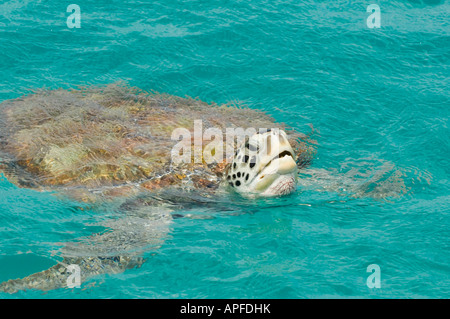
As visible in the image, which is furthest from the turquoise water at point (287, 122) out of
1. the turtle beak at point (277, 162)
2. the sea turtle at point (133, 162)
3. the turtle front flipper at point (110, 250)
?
the turtle beak at point (277, 162)

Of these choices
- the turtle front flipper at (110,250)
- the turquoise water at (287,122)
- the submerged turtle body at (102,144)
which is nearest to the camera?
the turtle front flipper at (110,250)

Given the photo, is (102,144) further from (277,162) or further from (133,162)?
(277,162)

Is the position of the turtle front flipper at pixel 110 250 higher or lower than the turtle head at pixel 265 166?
lower

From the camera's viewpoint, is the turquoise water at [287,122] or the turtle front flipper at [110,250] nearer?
the turtle front flipper at [110,250]

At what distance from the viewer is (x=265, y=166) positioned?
5.98 meters

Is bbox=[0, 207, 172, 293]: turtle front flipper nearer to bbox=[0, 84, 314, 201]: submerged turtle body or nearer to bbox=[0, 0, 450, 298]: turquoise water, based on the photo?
bbox=[0, 0, 450, 298]: turquoise water

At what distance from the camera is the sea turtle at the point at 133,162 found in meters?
5.77

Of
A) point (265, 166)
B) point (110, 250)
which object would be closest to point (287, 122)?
point (265, 166)

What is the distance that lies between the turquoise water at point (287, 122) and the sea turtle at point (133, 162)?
21 cm

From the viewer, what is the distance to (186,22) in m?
9.82

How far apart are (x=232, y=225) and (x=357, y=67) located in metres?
4.28

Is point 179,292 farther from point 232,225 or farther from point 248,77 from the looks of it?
point 248,77

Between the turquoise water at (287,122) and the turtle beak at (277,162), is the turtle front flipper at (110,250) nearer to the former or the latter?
the turquoise water at (287,122)

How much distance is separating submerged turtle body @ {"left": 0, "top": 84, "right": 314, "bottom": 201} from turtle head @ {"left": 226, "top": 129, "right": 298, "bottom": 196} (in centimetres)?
26
